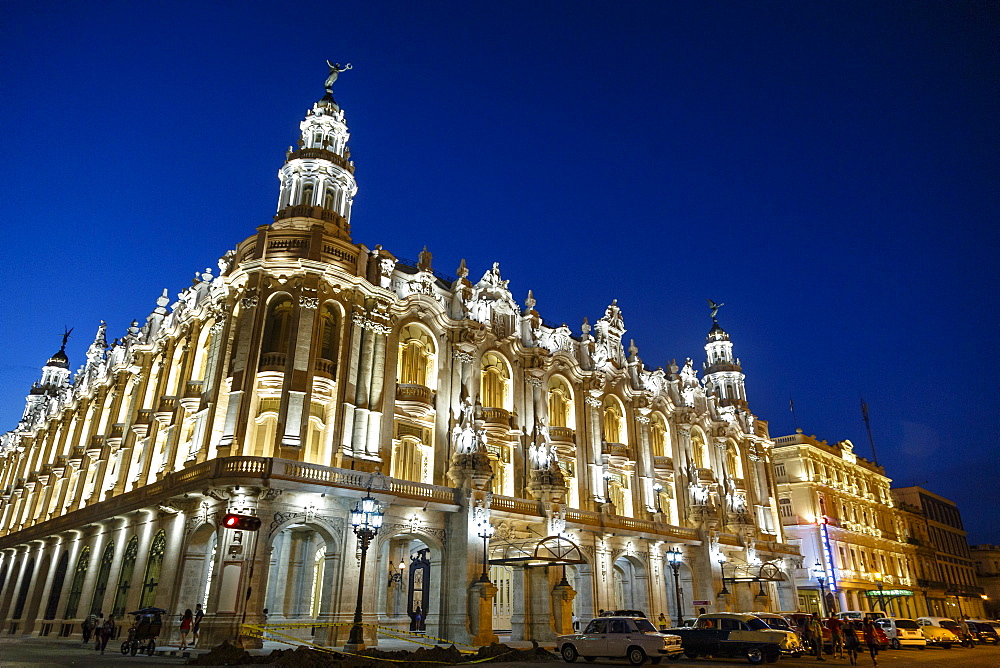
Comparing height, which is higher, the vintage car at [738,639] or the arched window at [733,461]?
the arched window at [733,461]

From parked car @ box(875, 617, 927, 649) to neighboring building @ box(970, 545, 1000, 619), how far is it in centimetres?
7885

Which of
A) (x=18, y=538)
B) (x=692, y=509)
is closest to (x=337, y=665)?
(x=692, y=509)

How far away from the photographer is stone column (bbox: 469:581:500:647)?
105 feet

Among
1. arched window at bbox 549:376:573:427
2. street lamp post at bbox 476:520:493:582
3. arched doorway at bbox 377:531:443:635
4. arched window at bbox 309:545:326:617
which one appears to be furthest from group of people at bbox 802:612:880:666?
arched window at bbox 309:545:326:617

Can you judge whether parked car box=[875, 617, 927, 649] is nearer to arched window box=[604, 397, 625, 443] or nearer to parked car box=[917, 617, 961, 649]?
parked car box=[917, 617, 961, 649]

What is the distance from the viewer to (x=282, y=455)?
31859 mm

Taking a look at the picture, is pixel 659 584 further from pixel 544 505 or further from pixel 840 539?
pixel 840 539

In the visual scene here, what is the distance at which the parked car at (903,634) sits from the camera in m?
36.6

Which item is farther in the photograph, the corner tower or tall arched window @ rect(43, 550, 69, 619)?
the corner tower

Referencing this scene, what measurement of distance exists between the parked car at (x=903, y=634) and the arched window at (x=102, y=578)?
1592 inches

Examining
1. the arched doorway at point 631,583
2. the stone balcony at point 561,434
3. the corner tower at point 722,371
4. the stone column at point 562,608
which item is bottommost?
the stone column at point 562,608

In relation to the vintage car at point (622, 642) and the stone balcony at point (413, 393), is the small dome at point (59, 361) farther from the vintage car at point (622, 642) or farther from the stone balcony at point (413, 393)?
the vintage car at point (622, 642)

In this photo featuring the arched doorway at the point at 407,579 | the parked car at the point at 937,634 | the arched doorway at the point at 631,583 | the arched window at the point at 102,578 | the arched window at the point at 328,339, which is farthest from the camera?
the arched doorway at the point at 631,583

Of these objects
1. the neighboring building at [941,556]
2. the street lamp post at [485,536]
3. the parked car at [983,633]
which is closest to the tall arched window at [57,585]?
the street lamp post at [485,536]
